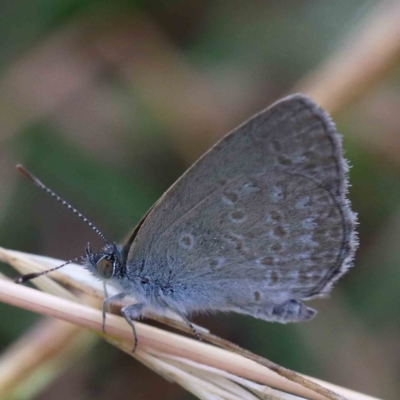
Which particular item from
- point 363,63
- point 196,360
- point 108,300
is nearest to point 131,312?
point 108,300

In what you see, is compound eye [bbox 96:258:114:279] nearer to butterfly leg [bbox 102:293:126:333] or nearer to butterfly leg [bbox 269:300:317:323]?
butterfly leg [bbox 102:293:126:333]

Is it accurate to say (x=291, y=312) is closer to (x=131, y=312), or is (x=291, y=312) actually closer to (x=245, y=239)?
(x=245, y=239)

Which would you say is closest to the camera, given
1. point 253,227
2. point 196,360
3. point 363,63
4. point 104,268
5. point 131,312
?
point 196,360

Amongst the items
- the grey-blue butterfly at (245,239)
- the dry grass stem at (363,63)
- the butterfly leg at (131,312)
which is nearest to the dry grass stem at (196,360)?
the butterfly leg at (131,312)

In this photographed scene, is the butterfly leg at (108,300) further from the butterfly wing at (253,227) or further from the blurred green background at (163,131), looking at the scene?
the blurred green background at (163,131)

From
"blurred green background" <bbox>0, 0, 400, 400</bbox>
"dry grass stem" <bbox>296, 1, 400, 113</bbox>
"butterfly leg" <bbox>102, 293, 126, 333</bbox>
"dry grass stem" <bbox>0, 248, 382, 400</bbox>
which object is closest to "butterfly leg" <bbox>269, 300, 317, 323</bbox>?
"dry grass stem" <bbox>0, 248, 382, 400</bbox>
